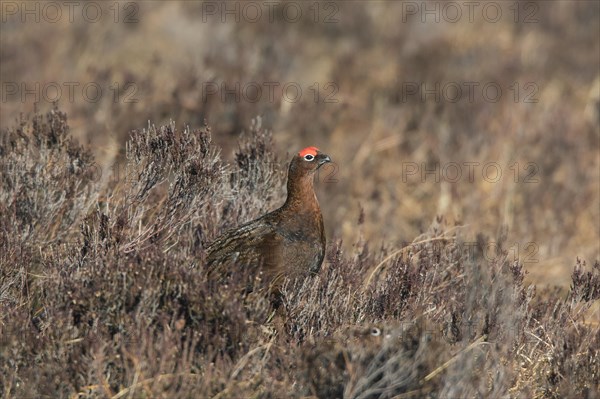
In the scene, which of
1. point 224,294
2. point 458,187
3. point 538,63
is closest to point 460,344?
point 224,294

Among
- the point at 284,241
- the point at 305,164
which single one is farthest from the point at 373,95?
the point at 284,241

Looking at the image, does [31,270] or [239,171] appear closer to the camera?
[31,270]

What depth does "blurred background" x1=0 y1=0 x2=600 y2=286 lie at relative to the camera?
7871 mm

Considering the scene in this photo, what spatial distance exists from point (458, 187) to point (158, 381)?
203 inches

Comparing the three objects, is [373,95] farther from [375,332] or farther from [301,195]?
[375,332]

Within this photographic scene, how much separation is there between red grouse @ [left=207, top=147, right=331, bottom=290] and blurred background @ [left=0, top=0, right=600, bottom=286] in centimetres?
128

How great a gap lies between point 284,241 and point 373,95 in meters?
5.41

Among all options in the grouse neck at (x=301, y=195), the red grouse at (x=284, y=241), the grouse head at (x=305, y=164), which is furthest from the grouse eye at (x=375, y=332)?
the grouse head at (x=305, y=164)

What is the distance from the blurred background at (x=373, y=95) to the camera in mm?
7871

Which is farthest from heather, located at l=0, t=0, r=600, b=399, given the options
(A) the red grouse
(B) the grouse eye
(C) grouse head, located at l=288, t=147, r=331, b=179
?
(C) grouse head, located at l=288, t=147, r=331, b=179

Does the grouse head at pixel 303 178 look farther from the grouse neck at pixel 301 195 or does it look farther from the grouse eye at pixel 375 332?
the grouse eye at pixel 375 332

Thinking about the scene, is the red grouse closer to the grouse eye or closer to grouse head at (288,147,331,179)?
grouse head at (288,147,331,179)

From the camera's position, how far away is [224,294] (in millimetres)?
3689

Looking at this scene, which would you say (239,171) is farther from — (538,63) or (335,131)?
(538,63)
